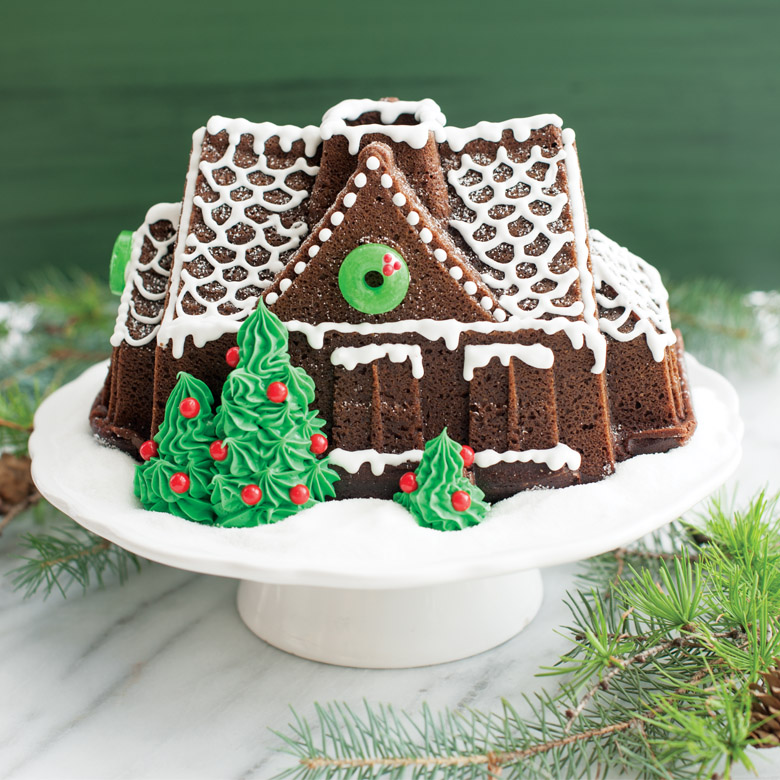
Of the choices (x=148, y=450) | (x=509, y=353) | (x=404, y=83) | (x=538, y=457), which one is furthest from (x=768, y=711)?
(x=404, y=83)

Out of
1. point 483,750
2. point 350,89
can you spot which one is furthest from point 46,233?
point 483,750

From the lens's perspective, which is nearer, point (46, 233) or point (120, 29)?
point (120, 29)

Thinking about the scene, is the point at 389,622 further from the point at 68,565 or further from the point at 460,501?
the point at 68,565

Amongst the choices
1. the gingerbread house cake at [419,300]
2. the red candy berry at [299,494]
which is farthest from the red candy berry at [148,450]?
the red candy berry at [299,494]

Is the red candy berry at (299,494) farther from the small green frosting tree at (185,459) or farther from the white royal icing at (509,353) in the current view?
the white royal icing at (509,353)

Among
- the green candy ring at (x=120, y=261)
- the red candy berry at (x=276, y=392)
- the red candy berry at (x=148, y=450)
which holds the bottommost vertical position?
the red candy berry at (x=148, y=450)

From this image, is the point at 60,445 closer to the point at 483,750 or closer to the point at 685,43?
the point at 483,750
